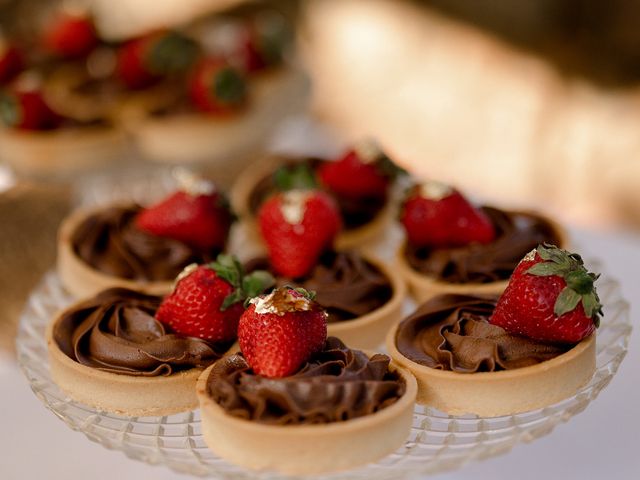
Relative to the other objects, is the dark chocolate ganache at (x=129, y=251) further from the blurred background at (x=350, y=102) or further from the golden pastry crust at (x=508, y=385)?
the golden pastry crust at (x=508, y=385)

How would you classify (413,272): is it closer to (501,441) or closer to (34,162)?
(501,441)

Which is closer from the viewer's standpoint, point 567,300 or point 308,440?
point 308,440

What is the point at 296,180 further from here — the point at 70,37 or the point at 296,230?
the point at 70,37

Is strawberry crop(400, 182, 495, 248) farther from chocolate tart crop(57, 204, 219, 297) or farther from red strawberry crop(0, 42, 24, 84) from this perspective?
red strawberry crop(0, 42, 24, 84)

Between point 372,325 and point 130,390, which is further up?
point 372,325

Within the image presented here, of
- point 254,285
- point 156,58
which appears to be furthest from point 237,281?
point 156,58

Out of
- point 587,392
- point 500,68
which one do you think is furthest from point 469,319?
point 500,68

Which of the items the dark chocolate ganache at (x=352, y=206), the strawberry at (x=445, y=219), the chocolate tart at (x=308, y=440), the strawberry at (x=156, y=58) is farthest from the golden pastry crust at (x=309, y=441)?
the strawberry at (x=156, y=58)
